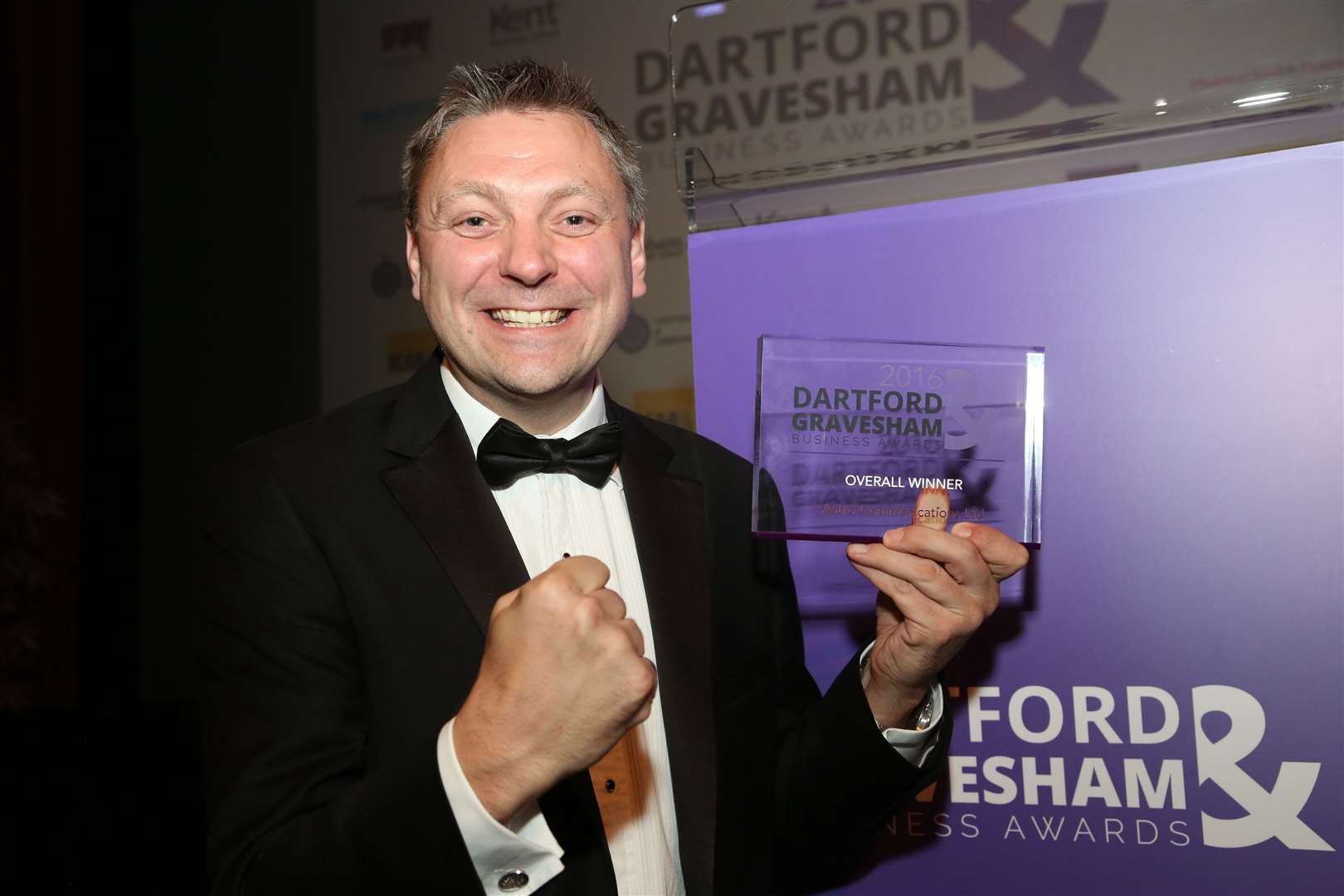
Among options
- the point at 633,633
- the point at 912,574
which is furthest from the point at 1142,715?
the point at 633,633

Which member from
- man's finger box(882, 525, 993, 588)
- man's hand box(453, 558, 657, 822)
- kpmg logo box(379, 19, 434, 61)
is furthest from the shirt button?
kpmg logo box(379, 19, 434, 61)

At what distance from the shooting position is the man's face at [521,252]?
1.75 metres

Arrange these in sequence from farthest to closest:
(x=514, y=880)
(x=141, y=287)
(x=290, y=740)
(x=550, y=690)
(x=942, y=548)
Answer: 1. (x=141, y=287)
2. (x=942, y=548)
3. (x=290, y=740)
4. (x=514, y=880)
5. (x=550, y=690)

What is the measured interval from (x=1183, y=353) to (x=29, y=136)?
16.6ft

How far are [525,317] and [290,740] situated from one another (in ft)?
2.38

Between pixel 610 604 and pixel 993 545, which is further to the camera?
pixel 993 545

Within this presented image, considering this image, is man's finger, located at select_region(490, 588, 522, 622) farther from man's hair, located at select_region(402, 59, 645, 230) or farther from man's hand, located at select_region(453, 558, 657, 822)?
man's hair, located at select_region(402, 59, 645, 230)

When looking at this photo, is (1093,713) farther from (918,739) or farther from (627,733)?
(627,733)

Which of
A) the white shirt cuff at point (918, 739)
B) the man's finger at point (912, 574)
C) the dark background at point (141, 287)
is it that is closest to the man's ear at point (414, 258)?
the man's finger at point (912, 574)

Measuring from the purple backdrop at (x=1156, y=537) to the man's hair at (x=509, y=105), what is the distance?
461 millimetres

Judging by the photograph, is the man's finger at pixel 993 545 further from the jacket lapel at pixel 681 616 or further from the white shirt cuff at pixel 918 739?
the jacket lapel at pixel 681 616

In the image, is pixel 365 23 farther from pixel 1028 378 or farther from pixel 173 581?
pixel 1028 378

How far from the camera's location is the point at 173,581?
526 centimetres

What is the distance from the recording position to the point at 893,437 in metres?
1.64
